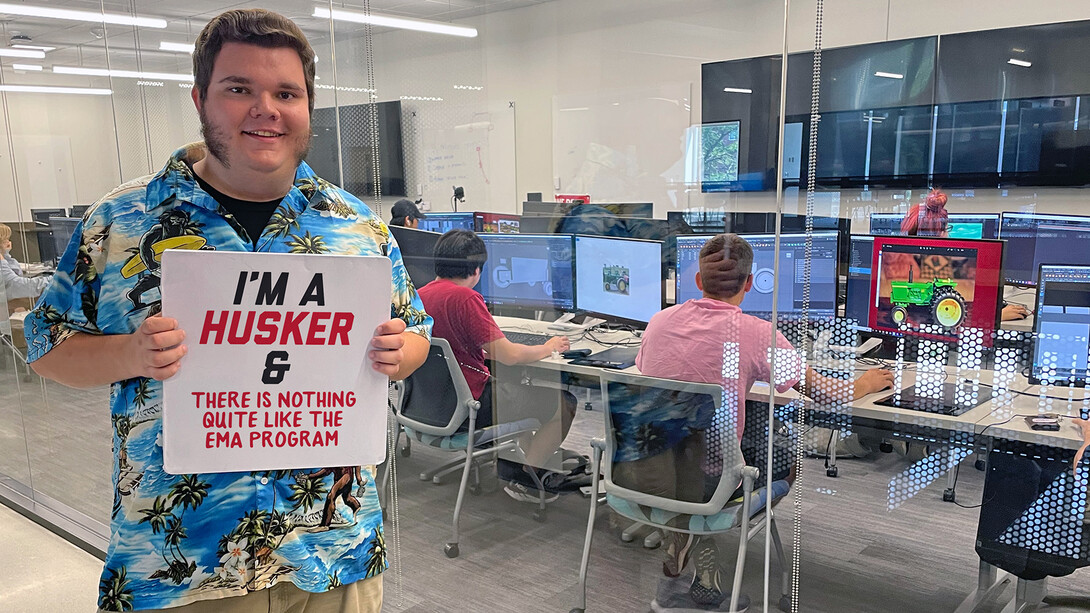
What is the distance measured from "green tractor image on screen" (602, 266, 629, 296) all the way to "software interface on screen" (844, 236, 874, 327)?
0.68 m

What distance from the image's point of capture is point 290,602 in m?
1.24

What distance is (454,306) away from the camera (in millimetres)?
2395

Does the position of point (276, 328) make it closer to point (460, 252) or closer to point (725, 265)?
point (725, 265)

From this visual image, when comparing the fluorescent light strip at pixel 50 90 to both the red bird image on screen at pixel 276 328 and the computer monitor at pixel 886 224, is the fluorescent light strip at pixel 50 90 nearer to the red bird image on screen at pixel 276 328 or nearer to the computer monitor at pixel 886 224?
the red bird image on screen at pixel 276 328

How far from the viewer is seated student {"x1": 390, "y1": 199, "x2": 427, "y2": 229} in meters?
2.46

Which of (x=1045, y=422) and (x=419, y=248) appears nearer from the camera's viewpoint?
(x=1045, y=422)

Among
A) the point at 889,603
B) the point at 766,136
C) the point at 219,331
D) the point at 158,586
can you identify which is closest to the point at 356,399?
the point at 219,331

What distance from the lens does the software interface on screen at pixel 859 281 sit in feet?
5.58

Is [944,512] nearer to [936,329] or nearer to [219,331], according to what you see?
[936,329]

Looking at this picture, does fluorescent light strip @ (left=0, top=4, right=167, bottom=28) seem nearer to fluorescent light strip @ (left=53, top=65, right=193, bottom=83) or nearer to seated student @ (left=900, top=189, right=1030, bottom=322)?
fluorescent light strip @ (left=53, top=65, right=193, bottom=83)

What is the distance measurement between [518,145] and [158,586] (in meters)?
1.46

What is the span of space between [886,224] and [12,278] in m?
3.80

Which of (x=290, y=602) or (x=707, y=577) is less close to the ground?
(x=290, y=602)

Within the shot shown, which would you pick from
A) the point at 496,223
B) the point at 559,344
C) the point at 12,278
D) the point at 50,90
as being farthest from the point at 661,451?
the point at 12,278
